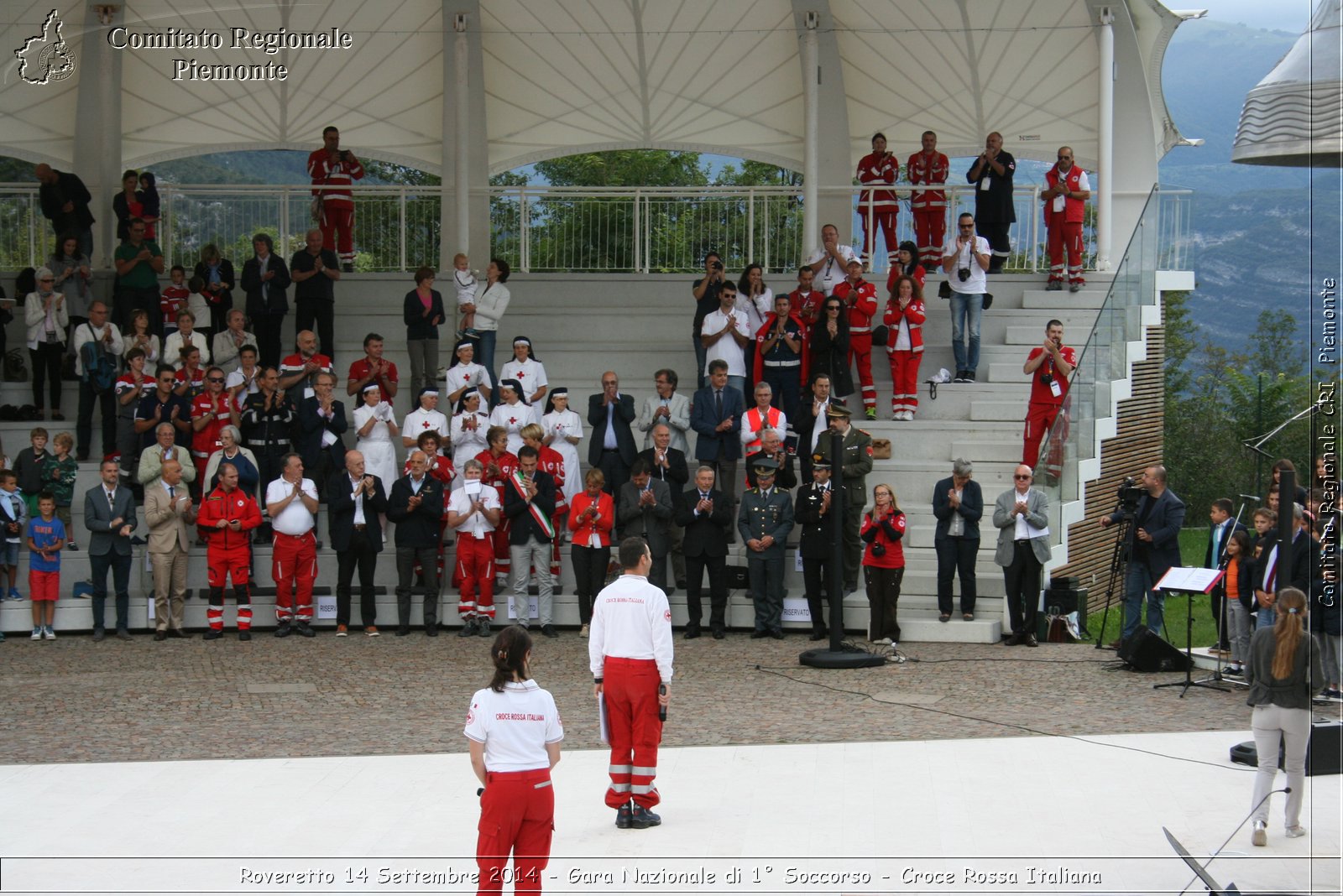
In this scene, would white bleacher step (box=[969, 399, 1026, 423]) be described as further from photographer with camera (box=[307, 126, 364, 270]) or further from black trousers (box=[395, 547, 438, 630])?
photographer with camera (box=[307, 126, 364, 270])

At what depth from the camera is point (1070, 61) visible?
23906mm

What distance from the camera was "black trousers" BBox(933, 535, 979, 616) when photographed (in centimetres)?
1534

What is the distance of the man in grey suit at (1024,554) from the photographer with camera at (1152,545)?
0.90 m

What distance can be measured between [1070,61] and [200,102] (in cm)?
1398

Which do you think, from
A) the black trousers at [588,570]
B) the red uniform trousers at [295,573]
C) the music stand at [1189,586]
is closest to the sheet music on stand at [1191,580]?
the music stand at [1189,586]

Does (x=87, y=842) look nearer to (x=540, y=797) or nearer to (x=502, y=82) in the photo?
(x=540, y=797)

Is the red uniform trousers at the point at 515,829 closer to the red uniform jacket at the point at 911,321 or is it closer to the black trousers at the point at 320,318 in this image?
the red uniform jacket at the point at 911,321

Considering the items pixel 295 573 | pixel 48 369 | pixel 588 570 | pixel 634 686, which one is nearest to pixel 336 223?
pixel 48 369

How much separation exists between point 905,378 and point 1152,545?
4.99 m

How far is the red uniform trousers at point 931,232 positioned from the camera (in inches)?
860

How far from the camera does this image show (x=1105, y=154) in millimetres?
21828

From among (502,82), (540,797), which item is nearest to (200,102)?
(502,82)

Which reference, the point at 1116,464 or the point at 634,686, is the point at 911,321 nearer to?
the point at 1116,464

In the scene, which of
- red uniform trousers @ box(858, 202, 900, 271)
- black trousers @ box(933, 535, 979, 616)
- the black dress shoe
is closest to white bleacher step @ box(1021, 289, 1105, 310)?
red uniform trousers @ box(858, 202, 900, 271)
